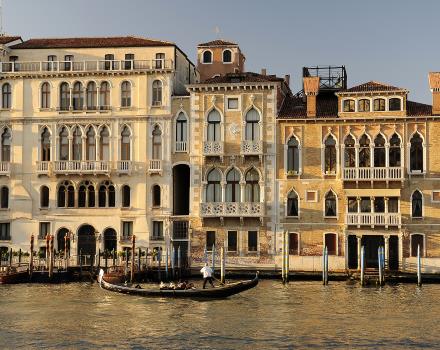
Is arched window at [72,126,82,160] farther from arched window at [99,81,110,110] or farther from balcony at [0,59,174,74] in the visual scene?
balcony at [0,59,174,74]

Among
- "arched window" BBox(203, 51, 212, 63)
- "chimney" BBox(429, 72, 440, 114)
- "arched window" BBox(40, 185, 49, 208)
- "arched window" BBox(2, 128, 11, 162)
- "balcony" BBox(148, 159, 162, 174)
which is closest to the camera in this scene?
"chimney" BBox(429, 72, 440, 114)

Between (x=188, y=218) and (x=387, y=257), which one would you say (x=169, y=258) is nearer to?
(x=188, y=218)

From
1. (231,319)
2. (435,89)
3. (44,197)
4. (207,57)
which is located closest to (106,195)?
(44,197)

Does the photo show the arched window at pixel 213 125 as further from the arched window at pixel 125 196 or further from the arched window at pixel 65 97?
the arched window at pixel 65 97

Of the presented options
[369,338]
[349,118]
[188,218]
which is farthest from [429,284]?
[369,338]

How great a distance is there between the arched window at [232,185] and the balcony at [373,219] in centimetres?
557

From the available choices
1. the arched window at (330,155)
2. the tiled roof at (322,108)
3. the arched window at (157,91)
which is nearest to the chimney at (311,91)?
the tiled roof at (322,108)

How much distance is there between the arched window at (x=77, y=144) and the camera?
1869 inches

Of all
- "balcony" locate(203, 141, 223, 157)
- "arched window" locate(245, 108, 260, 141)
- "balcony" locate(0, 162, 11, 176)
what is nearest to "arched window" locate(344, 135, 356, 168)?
"arched window" locate(245, 108, 260, 141)

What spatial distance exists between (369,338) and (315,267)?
56.8 feet

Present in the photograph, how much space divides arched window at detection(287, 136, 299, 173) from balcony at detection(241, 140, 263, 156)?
1416mm

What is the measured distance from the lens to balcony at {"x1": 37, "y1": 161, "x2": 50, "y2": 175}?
47.4 metres

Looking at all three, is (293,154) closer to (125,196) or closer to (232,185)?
(232,185)

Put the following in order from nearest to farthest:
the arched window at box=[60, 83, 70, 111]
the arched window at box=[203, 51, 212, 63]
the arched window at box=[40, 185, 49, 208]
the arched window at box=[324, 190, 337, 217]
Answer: the arched window at box=[324, 190, 337, 217] < the arched window at box=[60, 83, 70, 111] < the arched window at box=[40, 185, 49, 208] < the arched window at box=[203, 51, 212, 63]
